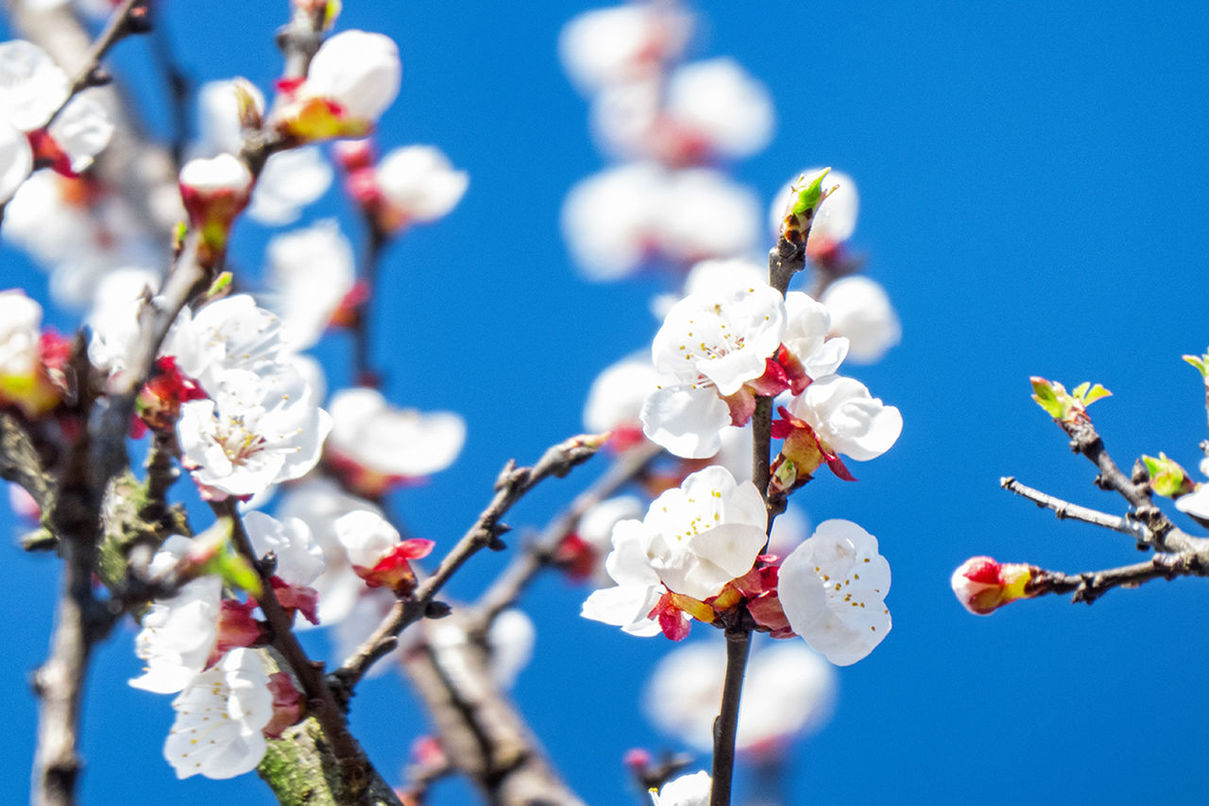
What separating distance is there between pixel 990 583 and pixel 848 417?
0.21m

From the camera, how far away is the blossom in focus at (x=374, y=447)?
216 cm

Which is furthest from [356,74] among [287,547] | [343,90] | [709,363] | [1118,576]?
[1118,576]

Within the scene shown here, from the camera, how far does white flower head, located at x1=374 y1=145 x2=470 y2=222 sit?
2.38 m

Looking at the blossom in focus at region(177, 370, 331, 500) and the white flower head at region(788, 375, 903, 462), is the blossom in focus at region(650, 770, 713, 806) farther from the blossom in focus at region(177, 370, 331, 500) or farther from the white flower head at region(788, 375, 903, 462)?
the blossom in focus at region(177, 370, 331, 500)

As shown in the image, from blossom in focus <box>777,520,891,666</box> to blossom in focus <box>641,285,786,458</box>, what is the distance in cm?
12

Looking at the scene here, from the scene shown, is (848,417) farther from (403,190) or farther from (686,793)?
(403,190)

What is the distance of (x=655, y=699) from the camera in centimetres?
247

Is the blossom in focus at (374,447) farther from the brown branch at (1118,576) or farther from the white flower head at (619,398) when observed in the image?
the brown branch at (1118,576)

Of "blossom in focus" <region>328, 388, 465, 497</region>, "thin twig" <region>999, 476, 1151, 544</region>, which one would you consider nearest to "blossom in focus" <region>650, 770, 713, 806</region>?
"thin twig" <region>999, 476, 1151, 544</region>

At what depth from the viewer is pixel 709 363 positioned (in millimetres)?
848

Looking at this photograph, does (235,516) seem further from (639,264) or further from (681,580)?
(639,264)

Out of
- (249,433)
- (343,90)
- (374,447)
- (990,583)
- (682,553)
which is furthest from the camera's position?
(374,447)

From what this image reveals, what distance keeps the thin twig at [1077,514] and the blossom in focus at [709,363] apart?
0.88 feet

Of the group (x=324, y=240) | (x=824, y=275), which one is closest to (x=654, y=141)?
(x=324, y=240)
